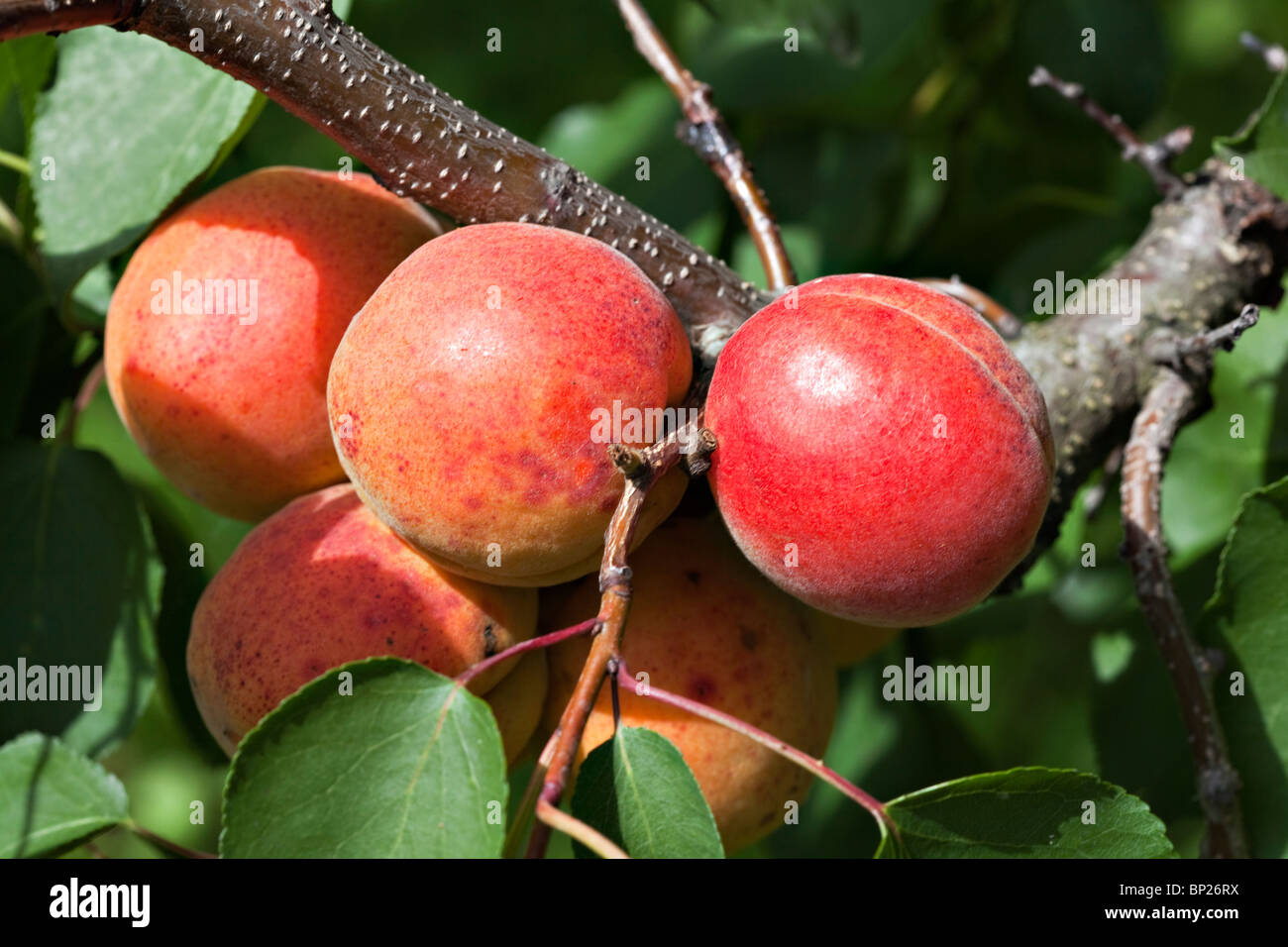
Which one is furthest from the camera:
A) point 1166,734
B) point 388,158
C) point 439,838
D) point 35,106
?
point 1166,734

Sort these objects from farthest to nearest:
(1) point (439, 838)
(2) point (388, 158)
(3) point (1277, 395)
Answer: (3) point (1277, 395) < (2) point (388, 158) < (1) point (439, 838)

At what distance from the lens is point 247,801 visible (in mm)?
795

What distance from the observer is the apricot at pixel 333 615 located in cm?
90

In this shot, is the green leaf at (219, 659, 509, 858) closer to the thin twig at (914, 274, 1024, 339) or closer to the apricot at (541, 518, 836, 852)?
the apricot at (541, 518, 836, 852)

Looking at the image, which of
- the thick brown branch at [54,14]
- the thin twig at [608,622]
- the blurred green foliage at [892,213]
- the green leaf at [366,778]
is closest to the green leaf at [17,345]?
the blurred green foliage at [892,213]

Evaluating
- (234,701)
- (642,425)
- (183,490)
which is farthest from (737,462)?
(183,490)

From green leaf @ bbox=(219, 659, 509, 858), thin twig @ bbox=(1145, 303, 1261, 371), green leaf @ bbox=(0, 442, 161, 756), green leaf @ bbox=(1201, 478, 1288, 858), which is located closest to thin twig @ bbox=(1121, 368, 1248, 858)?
green leaf @ bbox=(1201, 478, 1288, 858)

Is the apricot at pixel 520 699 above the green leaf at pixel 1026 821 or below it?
above

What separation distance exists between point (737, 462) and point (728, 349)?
0.09 m

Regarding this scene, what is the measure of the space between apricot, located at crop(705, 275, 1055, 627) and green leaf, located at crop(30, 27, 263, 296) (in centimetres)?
60

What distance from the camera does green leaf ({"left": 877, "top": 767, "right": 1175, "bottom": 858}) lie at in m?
0.87

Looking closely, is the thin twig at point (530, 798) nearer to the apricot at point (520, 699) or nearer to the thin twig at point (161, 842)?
the apricot at point (520, 699)

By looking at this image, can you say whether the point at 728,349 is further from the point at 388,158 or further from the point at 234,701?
the point at 234,701

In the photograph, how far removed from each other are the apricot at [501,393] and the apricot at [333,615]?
6 cm
